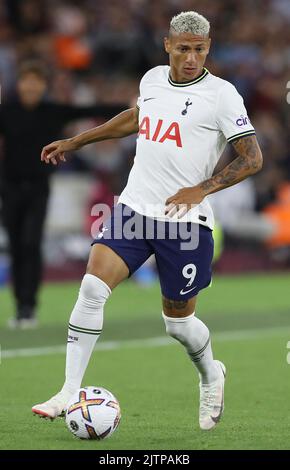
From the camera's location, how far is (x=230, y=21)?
22.1 meters

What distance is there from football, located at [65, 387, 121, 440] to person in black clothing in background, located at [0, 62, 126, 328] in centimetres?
570

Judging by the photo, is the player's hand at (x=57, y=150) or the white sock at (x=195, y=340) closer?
the white sock at (x=195, y=340)

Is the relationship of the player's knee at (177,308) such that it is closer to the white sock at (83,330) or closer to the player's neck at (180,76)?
the white sock at (83,330)

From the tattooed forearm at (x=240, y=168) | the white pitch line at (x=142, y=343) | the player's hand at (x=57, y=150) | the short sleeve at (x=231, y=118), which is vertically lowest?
the white pitch line at (x=142, y=343)

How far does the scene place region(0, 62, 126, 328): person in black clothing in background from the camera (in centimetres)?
1244

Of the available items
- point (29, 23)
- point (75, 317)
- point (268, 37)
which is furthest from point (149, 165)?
point (268, 37)

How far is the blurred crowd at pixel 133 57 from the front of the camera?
18.5 meters

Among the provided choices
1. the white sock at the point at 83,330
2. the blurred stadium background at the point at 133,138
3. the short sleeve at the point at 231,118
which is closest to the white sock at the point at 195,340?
the white sock at the point at 83,330

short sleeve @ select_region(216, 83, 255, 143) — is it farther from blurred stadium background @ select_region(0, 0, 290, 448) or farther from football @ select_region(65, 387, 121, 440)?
blurred stadium background @ select_region(0, 0, 290, 448)

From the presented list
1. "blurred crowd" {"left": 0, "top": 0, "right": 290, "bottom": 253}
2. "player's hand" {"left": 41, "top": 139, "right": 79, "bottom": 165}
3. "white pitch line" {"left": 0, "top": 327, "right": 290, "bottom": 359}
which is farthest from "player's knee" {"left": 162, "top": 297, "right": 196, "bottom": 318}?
"blurred crowd" {"left": 0, "top": 0, "right": 290, "bottom": 253}

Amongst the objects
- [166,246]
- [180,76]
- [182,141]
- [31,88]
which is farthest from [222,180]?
[31,88]

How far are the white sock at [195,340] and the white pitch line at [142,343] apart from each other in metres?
3.30

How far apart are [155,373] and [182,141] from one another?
9.99 ft

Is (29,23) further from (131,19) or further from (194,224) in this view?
(194,224)
